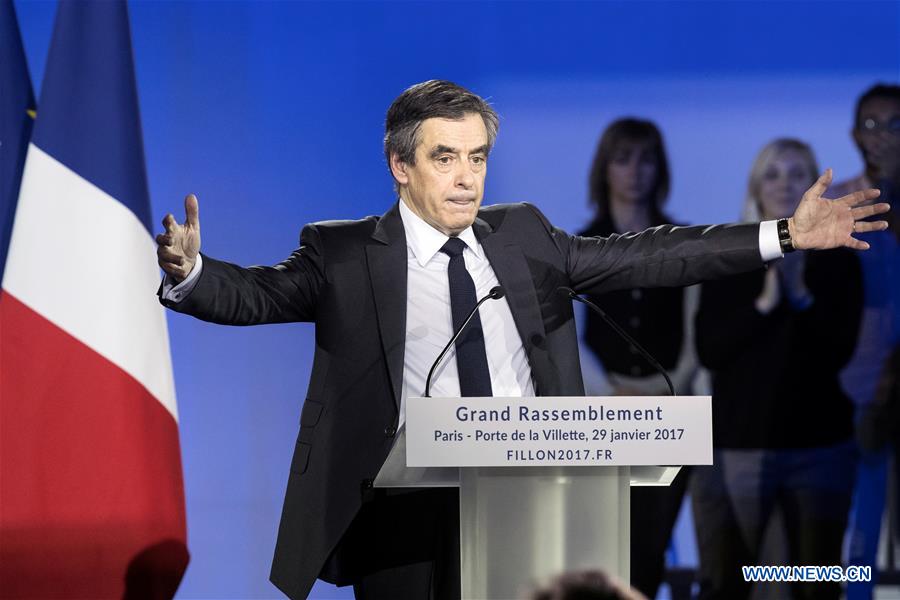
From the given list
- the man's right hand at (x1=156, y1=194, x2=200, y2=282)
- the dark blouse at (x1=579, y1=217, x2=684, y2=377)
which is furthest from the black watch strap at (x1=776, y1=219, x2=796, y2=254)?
the dark blouse at (x1=579, y1=217, x2=684, y2=377)

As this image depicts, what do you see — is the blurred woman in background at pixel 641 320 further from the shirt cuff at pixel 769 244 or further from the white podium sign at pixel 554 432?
the white podium sign at pixel 554 432

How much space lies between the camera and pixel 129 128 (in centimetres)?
361

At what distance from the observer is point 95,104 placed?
3.59 metres

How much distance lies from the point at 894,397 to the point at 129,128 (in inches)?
113

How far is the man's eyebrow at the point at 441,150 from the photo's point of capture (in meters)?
2.41

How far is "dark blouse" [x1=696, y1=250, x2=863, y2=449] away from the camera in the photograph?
151 inches

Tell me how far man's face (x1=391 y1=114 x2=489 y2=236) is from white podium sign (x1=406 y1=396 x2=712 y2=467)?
770 mm

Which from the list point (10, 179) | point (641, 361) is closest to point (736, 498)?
point (641, 361)

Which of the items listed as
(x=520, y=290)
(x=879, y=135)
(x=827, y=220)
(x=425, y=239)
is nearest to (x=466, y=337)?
(x=520, y=290)

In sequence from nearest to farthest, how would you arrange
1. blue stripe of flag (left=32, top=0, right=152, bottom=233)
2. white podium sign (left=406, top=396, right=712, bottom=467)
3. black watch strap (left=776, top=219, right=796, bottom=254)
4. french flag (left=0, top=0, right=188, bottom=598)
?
white podium sign (left=406, top=396, right=712, bottom=467), black watch strap (left=776, top=219, right=796, bottom=254), french flag (left=0, top=0, right=188, bottom=598), blue stripe of flag (left=32, top=0, right=152, bottom=233)

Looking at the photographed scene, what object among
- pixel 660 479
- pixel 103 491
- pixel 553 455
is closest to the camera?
pixel 553 455

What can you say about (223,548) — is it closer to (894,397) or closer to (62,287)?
(62,287)

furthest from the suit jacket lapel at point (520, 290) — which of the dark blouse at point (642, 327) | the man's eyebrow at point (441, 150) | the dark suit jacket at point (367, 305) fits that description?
the dark blouse at point (642, 327)

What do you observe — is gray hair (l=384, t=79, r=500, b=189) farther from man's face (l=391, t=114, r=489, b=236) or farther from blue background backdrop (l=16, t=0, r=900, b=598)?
blue background backdrop (l=16, t=0, r=900, b=598)
